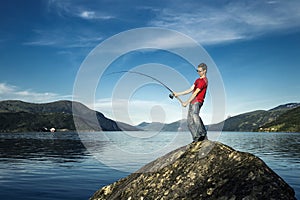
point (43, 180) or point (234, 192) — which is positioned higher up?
point (234, 192)

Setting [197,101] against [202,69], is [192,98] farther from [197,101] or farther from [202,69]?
[202,69]

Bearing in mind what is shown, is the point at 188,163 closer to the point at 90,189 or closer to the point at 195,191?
the point at 195,191

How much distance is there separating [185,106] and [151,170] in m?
2.70

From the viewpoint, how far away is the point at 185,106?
11203 millimetres

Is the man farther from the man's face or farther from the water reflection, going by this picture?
the water reflection

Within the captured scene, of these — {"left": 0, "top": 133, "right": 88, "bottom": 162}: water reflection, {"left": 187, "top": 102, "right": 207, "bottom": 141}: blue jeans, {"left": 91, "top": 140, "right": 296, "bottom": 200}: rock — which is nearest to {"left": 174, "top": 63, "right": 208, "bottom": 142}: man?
{"left": 187, "top": 102, "right": 207, "bottom": 141}: blue jeans

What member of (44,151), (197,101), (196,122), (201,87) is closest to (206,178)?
(196,122)

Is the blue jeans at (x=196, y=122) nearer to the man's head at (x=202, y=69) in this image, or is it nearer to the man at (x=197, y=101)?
the man at (x=197, y=101)

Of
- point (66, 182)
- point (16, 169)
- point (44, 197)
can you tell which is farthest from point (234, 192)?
point (16, 169)

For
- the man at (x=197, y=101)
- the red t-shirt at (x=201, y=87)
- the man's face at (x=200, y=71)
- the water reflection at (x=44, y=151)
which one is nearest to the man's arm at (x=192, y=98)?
the man at (x=197, y=101)

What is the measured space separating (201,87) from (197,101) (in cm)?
56

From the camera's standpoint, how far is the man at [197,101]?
35.6 ft

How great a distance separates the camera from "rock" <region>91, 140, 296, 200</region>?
8.06 m

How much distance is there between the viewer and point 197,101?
36.1ft
